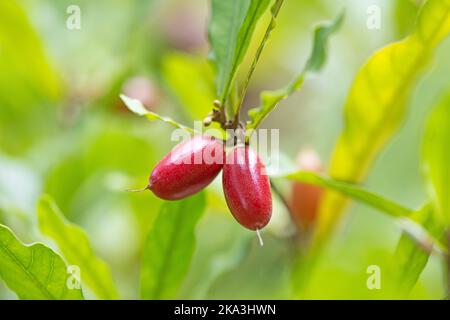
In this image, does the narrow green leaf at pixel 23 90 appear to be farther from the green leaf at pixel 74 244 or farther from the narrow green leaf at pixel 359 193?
the narrow green leaf at pixel 359 193

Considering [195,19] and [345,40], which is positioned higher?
[195,19]

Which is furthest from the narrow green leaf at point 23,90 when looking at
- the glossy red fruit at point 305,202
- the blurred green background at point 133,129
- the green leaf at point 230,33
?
the green leaf at point 230,33

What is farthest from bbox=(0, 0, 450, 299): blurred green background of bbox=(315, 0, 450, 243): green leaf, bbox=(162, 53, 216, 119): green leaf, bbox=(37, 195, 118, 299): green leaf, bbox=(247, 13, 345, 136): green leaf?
bbox=(247, 13, 345, 136): green leaf

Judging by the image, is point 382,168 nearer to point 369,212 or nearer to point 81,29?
point 369,212

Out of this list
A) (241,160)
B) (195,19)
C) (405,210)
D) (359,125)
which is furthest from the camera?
(195,19)

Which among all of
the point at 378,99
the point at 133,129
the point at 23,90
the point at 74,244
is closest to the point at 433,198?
the point at 378,99

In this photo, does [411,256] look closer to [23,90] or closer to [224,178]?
[224,178]
